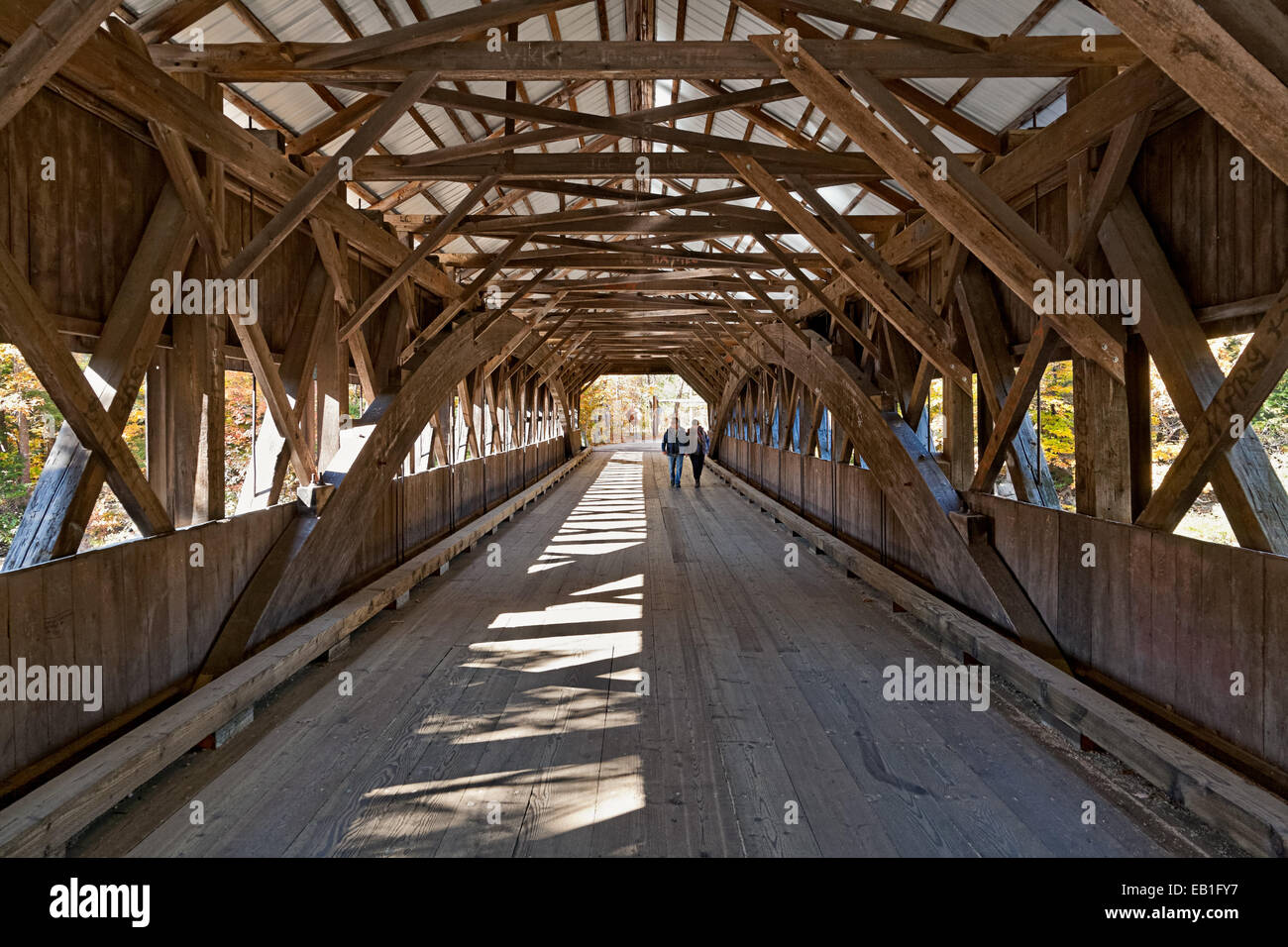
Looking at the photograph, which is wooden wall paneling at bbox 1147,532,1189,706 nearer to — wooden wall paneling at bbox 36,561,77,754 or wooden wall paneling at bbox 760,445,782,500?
wooden wall paneling at bbox 36,561,77,754

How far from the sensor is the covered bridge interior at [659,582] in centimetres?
286

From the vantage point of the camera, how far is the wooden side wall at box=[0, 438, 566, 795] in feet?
9.30

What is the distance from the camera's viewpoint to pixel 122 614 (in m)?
3.40

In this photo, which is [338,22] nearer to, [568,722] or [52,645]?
[52,645]

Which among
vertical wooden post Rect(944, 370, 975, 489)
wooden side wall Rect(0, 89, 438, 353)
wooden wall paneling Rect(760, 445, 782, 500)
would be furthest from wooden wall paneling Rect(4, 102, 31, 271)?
wooden wall paneling Rect(760, 445, 782, 500)

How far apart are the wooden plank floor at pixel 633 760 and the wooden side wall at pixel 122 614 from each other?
1.40 feet

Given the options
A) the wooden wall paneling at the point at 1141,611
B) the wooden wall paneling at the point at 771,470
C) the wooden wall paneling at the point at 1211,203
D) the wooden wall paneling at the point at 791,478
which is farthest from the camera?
the wooden wall paneling at the point at 771,470

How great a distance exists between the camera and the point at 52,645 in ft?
9.78

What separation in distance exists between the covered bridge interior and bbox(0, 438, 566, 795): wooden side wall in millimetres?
20

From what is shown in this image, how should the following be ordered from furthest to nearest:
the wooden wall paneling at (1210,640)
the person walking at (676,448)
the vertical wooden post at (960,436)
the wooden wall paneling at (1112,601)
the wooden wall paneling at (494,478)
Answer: the person walking at (676,448)
the wooden wall paneling at (494,478)
the vertical wooden post at (960,436)
the wooden wall paneling at (1112,601)
the wooden wall paneling at (1210,640)

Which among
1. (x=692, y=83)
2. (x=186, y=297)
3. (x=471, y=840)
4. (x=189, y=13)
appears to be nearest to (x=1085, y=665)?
(x=471, y=840)

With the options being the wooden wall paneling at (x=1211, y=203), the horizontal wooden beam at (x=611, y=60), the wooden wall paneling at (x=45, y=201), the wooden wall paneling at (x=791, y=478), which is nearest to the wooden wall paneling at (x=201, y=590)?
the wooden wall paneling at (x=45, y=201)

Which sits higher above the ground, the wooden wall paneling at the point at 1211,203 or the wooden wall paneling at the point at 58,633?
the wooden wall paneling at the point at 1211,203

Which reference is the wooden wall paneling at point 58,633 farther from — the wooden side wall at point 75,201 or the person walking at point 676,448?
the person walking at point 676,448
